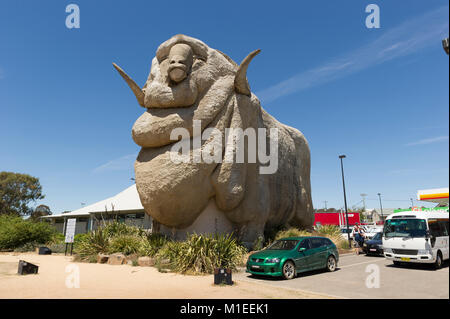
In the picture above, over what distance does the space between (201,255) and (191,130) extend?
4879 millimetres

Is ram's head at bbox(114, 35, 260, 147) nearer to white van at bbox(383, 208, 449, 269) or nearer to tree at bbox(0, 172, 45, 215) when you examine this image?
white van at bbox(383, 208, 449, 269)

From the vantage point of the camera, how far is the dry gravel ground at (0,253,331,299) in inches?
255

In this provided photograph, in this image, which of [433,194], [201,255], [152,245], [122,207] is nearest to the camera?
[201,255]

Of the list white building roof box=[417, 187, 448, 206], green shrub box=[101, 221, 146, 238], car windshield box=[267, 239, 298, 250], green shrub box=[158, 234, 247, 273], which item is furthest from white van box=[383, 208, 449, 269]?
white building roof box=[417, 187, 448, 206]

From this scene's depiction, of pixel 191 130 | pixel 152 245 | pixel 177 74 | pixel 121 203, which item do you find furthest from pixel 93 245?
pixel 121 203

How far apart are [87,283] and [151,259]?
3.28 metres

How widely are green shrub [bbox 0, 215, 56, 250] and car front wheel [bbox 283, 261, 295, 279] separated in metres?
17.6

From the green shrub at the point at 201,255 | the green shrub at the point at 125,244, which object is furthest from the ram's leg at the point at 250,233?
the green shrub at the point at 125,244

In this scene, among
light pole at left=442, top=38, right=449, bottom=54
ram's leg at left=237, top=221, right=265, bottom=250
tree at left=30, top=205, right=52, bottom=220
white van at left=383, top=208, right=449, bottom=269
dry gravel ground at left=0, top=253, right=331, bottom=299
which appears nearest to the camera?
light pole at left=442, top=38, right=449, bottom=54

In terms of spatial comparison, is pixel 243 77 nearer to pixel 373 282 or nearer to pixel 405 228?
pixel 405 228

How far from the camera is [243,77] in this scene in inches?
517

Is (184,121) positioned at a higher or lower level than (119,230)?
higher

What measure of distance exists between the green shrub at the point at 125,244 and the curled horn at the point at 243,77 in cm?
770

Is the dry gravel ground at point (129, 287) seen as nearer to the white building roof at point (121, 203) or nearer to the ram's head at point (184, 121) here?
the ram's head at point (184, 121)
